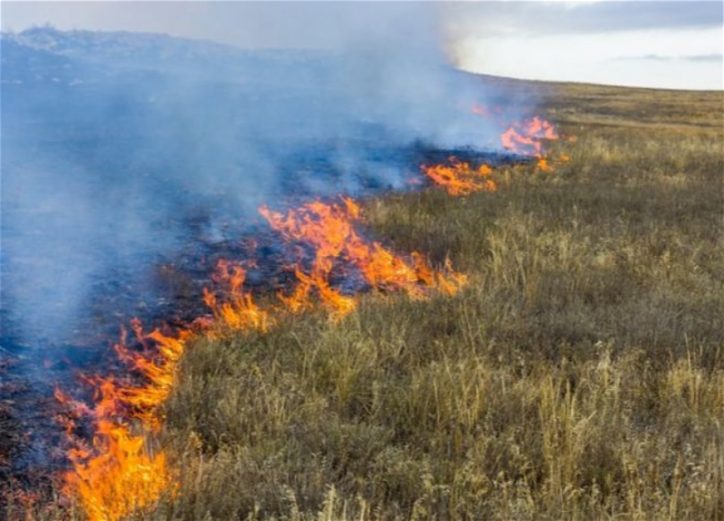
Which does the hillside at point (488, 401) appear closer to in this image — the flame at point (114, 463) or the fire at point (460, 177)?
the flame at point (114, 463)

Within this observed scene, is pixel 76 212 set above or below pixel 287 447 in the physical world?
above

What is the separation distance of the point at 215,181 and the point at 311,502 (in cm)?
835

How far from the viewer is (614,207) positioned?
11.2 m

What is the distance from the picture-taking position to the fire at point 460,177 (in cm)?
1287

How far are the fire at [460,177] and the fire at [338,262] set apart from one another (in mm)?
3241

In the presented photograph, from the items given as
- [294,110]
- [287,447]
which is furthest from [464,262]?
[294,110]

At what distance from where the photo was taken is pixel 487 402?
435cm

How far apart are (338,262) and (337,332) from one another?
287 cm

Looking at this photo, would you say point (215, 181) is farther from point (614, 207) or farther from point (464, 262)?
point (614, 207)

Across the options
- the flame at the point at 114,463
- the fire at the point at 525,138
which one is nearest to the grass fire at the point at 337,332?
the flame at the point at 114,463

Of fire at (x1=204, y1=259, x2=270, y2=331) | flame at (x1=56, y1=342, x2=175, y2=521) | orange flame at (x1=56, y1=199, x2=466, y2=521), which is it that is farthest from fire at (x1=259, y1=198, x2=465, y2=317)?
flame at (x1=56, y1=342, x2=175, y2=521)

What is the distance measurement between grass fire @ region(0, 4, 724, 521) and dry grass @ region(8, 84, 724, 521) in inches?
0.9

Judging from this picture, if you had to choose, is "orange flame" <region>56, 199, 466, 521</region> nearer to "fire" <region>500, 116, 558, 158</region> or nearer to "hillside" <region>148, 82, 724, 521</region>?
"hillside" <region>148, 82, 724, 521</region>

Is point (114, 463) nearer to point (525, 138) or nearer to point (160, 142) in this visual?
point (160, 142)
